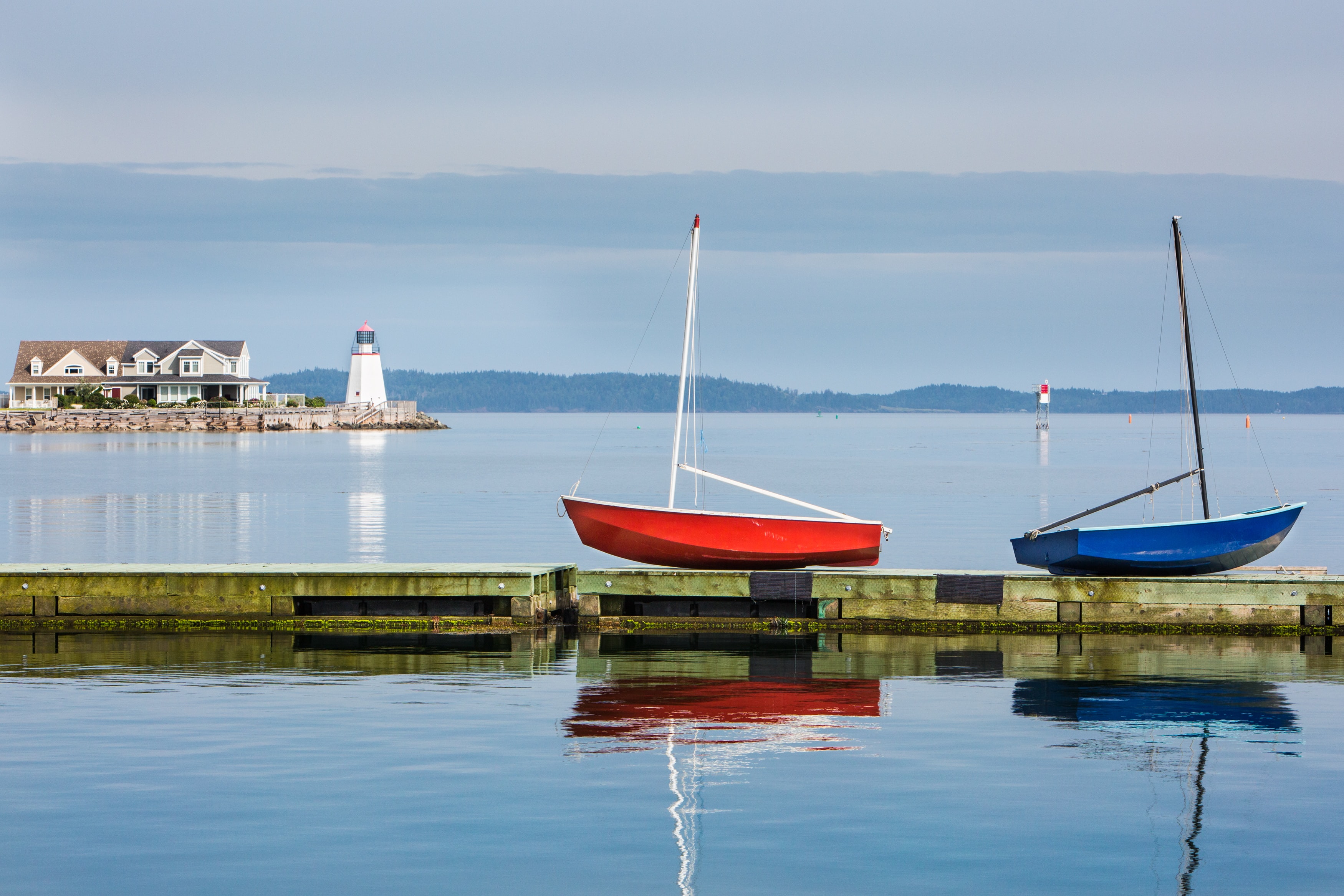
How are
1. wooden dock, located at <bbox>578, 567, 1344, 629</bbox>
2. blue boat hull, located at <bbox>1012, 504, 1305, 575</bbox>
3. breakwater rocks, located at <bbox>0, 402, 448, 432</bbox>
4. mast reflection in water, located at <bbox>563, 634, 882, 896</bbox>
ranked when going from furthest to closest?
breakwater rocks, located at <bbox>0, 402, 448, 432</bbox>, blue boat hull, located at <bbox>1012, 504, 1305, 575</bbox>, wooden dock, located at <bbox>578, 567, 1344, 629</bbox>, mast reflection in water, located at <bbox>563, 634, 882, 896</bbox>

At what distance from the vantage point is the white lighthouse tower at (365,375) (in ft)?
583

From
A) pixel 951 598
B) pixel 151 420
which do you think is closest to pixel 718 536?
pixel 951 598

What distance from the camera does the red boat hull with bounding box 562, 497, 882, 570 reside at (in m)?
24.2

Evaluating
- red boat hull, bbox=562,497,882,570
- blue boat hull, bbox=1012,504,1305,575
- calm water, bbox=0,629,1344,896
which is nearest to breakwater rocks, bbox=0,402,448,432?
red boat hull, bbox=562,497,882,570

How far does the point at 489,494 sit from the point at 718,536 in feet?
147

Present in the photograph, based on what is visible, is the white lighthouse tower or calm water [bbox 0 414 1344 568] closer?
calm water [bbox 0 414 1344 568]

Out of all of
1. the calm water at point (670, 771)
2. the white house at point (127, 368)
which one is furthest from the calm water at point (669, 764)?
the white house at point (127, 368)

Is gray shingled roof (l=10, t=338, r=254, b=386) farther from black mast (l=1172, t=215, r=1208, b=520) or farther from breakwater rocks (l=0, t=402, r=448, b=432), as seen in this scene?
black mast (l=1172, t=215, r=1208, b=520)

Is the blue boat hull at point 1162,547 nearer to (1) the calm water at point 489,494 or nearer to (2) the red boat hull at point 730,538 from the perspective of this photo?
(2) the red boat hull at point 730,538

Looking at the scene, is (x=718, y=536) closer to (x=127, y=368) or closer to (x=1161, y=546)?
(x=1161, y=546)

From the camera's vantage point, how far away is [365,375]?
187750 mm

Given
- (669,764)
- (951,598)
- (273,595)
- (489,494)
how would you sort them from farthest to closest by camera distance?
(489,494), (273,595), (951,598), (669,764)

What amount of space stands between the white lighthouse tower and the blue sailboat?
516 feet

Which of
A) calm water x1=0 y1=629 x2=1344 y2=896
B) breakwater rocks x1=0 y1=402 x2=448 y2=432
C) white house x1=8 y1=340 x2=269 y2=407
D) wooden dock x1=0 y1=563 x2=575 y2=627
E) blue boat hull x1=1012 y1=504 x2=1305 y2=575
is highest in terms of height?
white house x1=8 y1=340 x2=269 y2=407
